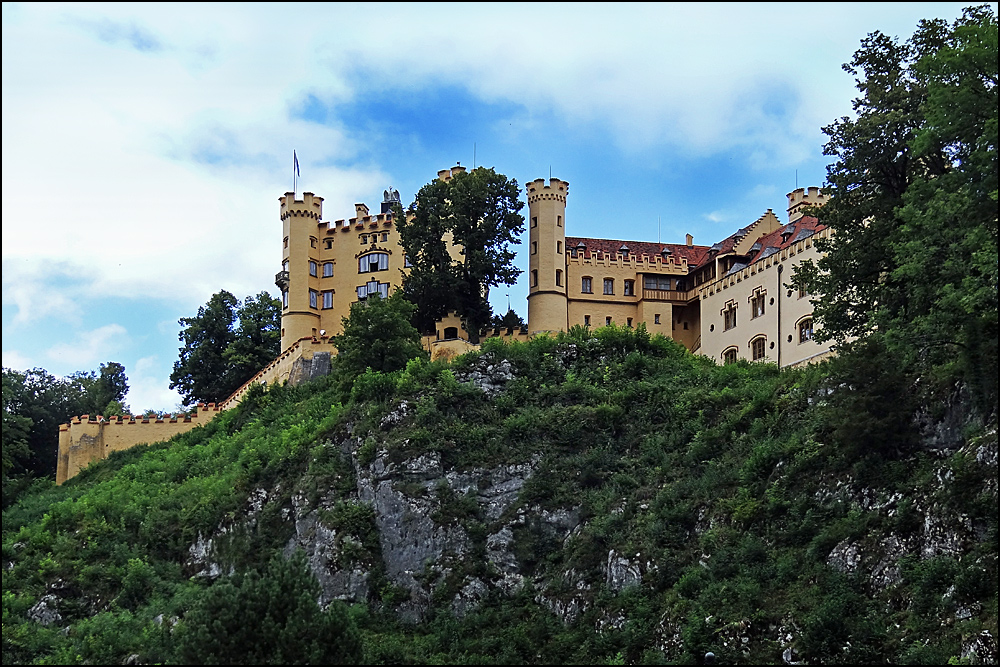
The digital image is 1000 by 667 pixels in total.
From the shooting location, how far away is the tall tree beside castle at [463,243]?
7212 cm

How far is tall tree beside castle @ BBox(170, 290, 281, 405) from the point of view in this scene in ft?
279

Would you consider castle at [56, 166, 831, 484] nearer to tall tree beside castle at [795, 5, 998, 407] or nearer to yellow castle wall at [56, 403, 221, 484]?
yellow castle wall at [56, 403, 221, 484]

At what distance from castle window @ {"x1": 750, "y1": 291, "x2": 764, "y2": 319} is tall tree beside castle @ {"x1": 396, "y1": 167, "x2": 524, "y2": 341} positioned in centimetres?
1358

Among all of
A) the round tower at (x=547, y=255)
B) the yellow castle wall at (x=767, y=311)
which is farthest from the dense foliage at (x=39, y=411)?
the yellow castle wall at (x=767, y=311)

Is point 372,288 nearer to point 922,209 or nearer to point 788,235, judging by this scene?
point 788,235

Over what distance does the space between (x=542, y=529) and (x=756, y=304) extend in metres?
23.7

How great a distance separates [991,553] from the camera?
34.7 m

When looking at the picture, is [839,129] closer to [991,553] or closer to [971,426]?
[971,426]

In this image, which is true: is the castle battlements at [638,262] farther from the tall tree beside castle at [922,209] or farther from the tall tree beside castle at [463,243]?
the tall tree beside castle at [922,209]

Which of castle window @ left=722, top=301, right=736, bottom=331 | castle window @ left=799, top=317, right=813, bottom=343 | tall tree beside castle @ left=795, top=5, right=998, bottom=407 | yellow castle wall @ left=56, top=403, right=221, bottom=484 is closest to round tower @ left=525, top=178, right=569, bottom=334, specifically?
castle window @ left=722, top=301, right=736, bottom=331

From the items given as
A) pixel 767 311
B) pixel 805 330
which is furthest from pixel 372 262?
pixel 805 330

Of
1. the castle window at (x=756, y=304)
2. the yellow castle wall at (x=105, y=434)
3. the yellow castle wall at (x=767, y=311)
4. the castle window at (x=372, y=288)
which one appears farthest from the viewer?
the castle window at (x=372, y=288)

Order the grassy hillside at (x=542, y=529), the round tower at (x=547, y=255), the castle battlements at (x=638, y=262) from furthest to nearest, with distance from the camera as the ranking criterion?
the castle battlements at (x=638, y=262) → the round tower at (x=547, y=255) → the grassy hillside at (x=542, y=529)

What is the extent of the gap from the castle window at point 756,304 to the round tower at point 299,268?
27.1 m
